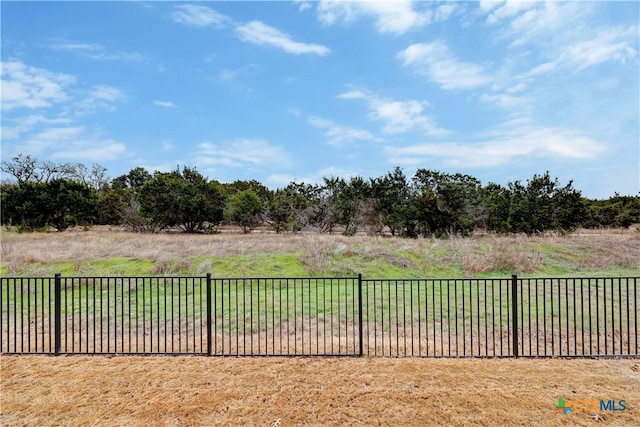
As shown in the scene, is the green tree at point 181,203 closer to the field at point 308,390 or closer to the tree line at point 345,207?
the tree line at point 345,207

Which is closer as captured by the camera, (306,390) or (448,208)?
(306,390)

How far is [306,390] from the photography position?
458 cm

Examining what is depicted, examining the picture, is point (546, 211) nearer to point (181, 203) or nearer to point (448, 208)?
point (448, 208)

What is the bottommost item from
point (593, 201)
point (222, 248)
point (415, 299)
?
point (415, 299)

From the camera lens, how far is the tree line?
2484cm

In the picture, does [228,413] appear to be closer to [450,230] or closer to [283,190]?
[450,230]

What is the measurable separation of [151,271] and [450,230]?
19580mm

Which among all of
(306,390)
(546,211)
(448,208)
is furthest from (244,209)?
(306,390)

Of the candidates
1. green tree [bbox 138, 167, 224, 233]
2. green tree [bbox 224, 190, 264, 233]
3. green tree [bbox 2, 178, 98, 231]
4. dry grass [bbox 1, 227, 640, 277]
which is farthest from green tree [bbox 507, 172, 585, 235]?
green tree [bbox 2, 178, 98, 231]

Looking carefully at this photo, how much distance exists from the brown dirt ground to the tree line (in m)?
20.1

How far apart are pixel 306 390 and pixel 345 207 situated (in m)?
23.7

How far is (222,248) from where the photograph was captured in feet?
53.6

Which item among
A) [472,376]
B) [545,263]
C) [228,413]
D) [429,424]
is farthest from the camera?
[545,263]

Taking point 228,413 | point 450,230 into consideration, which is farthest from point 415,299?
point 450,230
